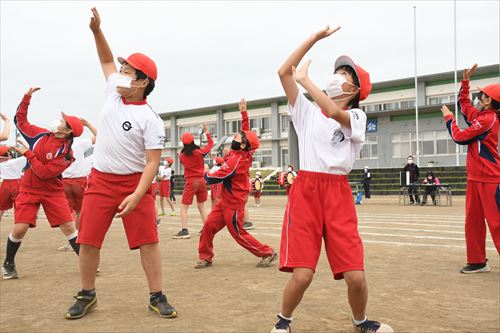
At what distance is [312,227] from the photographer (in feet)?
11.9

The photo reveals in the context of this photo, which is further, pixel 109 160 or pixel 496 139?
pixel 496 139

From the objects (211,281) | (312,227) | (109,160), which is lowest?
(211,281)

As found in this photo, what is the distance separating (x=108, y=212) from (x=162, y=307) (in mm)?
978

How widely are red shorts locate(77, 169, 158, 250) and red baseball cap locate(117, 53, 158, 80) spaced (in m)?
0.97

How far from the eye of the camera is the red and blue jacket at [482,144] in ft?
19.9

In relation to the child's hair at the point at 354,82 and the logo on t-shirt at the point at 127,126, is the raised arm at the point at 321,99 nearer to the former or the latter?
the child's hair at the point at 354,82

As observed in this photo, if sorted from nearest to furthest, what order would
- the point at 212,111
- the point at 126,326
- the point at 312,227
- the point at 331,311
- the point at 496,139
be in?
the point at 312,227, the point at 126,326, the point at 331,311, the point at 496,139, the point at 212,111

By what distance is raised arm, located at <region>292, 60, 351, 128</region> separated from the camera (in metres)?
3.44

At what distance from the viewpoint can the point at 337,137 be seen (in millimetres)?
3707

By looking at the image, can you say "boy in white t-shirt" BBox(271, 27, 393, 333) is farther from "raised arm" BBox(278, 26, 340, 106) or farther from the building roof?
the building roof

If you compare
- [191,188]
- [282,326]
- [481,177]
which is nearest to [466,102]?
[481,177]

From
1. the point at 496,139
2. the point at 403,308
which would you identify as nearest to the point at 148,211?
the point at 403,308

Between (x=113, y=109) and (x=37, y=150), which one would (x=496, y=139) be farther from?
(x=37, y=150)

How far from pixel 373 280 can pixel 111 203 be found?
10.1ft
